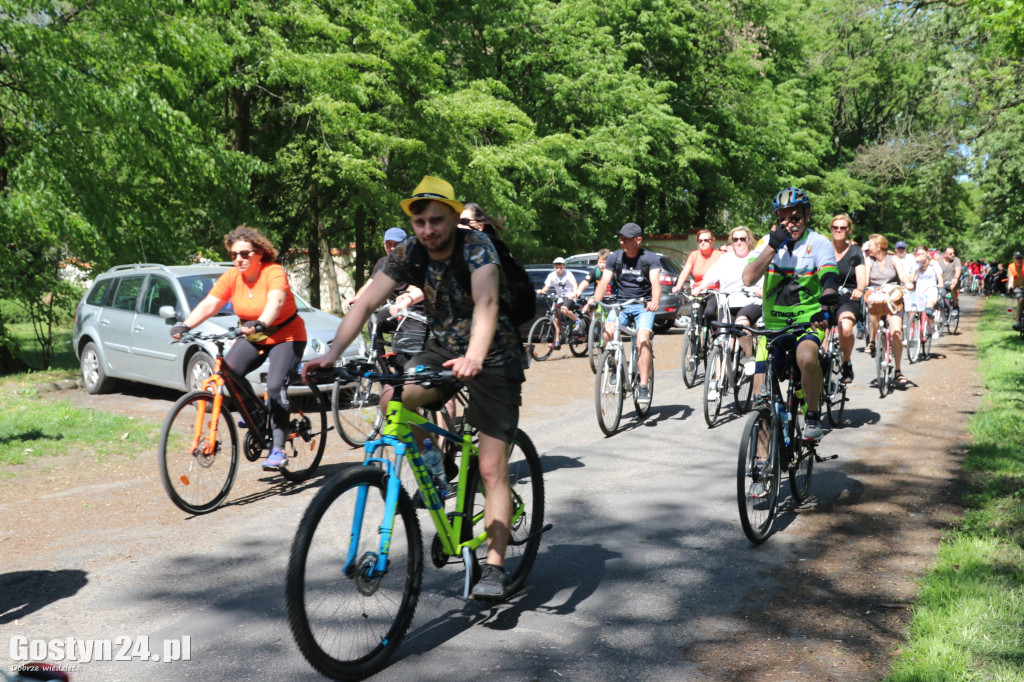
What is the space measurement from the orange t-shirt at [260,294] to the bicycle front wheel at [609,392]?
3.23m

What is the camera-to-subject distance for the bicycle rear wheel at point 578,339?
61.1 feet

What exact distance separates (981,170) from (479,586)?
21056mm

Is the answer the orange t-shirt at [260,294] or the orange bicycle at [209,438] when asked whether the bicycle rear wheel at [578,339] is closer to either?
the orange t-shirt at [260,294]

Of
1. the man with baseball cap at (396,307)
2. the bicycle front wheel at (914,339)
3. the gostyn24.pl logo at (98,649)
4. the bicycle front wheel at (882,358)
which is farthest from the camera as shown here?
the bicycle front wheel at (914,339)

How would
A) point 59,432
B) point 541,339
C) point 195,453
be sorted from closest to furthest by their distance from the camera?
point 195,453 < point 59,432 < point 541,339

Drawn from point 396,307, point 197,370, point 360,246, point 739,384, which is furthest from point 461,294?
point 360,246

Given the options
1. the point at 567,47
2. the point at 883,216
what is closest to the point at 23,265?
the point at 567,47

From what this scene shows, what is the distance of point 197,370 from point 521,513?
712 cm

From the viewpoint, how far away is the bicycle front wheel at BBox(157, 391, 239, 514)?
20.7 ft

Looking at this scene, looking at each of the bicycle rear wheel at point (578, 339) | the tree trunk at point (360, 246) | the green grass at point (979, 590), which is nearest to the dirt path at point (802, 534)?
the green grass at point (979, 590)

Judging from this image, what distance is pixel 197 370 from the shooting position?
10.8m

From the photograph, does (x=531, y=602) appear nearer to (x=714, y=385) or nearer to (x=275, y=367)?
(x=275, y=367)

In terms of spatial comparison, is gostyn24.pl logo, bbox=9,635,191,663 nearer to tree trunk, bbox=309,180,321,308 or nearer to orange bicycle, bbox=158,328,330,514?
orange bicycle, bbox=158,328,330,514

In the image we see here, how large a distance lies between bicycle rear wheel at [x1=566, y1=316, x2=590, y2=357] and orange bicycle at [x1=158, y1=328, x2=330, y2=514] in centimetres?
1191
